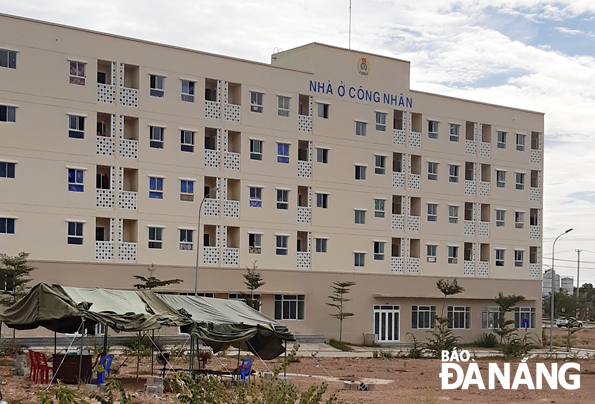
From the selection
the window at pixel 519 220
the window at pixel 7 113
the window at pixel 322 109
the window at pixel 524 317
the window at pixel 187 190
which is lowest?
the window at pixel 524 317

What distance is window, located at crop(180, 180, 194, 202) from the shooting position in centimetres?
4897

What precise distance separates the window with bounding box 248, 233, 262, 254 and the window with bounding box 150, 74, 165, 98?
9.50 meters

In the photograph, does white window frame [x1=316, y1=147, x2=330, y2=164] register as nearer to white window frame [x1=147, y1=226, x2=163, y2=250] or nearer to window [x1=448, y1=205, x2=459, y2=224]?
window [x1=448, y1=205, x2=459, y2=224]

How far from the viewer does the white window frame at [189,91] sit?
49.1 meters

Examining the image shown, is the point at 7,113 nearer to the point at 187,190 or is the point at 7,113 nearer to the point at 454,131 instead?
the point at 187,190

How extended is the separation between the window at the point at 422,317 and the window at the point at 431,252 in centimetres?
319

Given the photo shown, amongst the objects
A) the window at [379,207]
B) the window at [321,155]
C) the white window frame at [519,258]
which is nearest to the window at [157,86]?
the window at [321,155]

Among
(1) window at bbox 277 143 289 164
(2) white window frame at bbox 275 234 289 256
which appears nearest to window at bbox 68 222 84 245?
(2) white window frame at bbox 275 234 289 256

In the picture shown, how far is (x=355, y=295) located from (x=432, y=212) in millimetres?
8642

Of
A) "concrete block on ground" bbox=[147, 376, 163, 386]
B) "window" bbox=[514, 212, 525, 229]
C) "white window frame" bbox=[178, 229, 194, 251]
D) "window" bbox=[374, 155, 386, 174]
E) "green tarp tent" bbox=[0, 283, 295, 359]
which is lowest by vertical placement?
"concrete block on ground" bbox=[147, 376, 163, 386]

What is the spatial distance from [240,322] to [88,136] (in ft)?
72.5

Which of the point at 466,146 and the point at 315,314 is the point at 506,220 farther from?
the point at 315,314

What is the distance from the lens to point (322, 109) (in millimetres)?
54469

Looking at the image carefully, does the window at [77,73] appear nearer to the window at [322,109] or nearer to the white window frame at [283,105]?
the white window frame at [283,105]
